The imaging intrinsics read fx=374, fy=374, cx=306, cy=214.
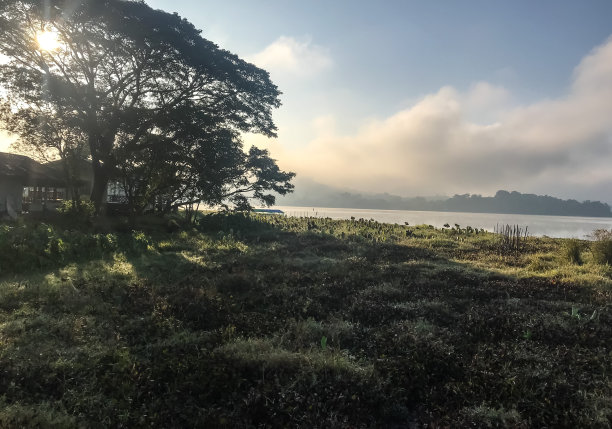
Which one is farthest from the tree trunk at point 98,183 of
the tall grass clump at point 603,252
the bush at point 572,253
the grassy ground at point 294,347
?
the tall grass clump at point 603,252

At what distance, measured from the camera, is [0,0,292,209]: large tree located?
963 inches

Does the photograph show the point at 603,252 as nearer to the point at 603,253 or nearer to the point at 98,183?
the point at 603,253

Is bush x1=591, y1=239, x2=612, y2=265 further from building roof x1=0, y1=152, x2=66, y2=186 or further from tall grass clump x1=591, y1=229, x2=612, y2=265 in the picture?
building roof x1=0, y1=152, x2=66, y2=186

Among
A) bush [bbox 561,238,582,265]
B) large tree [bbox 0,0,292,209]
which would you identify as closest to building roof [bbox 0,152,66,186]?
large tree [bbox 0,0,292,209]

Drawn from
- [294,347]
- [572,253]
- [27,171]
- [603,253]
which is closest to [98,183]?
[27,171]

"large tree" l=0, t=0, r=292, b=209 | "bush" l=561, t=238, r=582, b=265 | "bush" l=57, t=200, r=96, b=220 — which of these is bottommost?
"bush" l=561, t=238, r=582, b=265

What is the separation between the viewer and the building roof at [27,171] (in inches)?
1246

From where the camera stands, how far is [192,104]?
96.1 ft

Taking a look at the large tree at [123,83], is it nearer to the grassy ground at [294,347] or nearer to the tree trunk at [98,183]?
the tree trunk at [98,183]

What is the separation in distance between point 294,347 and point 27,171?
35680 mm

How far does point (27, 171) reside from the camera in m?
32.6

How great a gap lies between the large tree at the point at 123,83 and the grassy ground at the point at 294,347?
1487 centimetres

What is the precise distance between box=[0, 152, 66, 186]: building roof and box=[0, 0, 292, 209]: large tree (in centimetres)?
418

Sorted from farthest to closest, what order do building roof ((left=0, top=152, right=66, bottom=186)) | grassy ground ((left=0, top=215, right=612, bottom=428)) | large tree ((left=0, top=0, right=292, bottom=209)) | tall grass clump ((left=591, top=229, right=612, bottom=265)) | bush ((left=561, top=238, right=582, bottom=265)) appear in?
1. building roof ((left=0, top=152, right=66, bottom=186))
2. large tree ((left=0, top=0, right=292, bottom=209))
3. bush ((left=561, top=238, right=582, bottom=265))
4. tall grass clump ((left=591, top=229, right=612, bottom=265))
5. grassy ground ((left=0, top=215, right=612, bottom=428))
